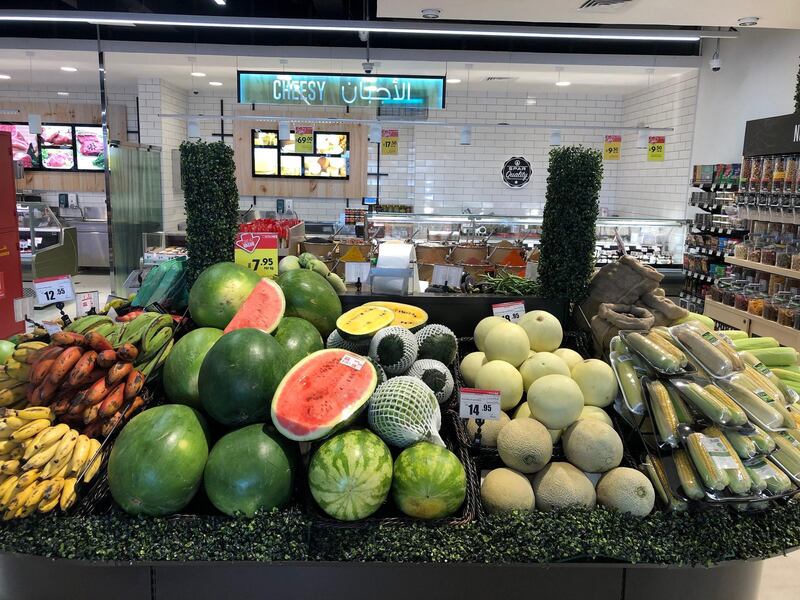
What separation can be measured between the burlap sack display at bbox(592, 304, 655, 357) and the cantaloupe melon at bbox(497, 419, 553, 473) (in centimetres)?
84

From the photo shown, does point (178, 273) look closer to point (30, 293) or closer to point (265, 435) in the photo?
point (265, 435)

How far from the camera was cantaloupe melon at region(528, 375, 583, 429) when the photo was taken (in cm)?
219

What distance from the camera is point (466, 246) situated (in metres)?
7.05

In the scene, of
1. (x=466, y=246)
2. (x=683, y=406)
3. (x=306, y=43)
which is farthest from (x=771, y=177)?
(x=306, y=43)

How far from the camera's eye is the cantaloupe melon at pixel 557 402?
219cm

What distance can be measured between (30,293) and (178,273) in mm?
5804

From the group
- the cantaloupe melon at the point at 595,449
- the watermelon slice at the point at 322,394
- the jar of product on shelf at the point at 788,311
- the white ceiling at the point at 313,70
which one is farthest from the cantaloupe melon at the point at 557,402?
the white ceiling at the point at 313,70

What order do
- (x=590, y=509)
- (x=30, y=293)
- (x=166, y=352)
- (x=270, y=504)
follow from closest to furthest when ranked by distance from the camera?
(x=270, y=504) → (x=590, y=509) → (x=166, y=352) → (x=30, y=293)

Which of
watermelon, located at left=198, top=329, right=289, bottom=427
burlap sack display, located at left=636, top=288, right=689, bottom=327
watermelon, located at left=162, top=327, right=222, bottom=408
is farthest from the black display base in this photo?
burlap sack display, located at left=636, top=288, right=689, bottom=327

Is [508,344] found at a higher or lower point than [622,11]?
lower

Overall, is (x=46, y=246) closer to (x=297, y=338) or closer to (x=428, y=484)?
(x=297, y=338)

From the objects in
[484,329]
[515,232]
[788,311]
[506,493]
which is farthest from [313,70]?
[506,493]

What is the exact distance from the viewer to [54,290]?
9.59ft

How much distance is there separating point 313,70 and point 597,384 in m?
8.96
